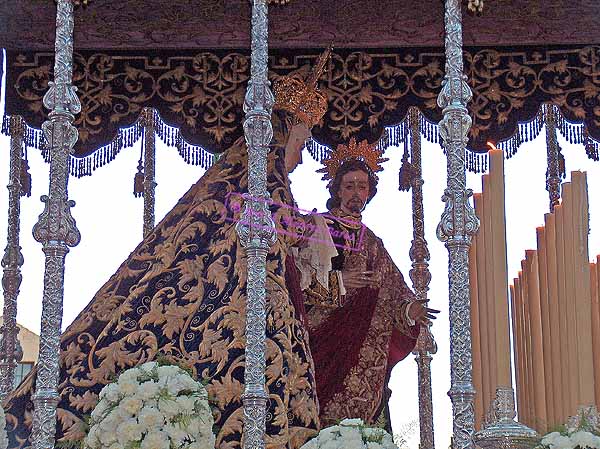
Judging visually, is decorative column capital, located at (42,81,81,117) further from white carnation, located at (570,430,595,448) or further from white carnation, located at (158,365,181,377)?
white carnation, located at (570,430,595,448)

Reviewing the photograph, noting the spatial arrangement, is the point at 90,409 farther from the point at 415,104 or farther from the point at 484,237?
the point at 415,104

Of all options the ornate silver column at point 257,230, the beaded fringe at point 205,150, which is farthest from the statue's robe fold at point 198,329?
the beaded fringe at point 205,150

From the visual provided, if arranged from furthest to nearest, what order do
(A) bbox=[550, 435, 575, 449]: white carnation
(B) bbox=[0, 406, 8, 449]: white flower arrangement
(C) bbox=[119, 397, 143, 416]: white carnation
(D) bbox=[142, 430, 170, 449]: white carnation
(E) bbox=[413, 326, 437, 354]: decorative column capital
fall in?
(E) bbox=[413, 326, 437, 354]: decorative column capital < (B) bbox=[0, 406, 8, 449]: white flower arrangement < (C) bbox=[119, 397, 143, 416]: white carnation < (D) bbox=[142, 430, 170, 449]: white carnation < (A) bbox=[550, 435, 575, 449]: white carnation

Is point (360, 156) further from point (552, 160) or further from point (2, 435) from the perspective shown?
point (2, 435)

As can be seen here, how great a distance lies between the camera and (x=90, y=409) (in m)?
7.50

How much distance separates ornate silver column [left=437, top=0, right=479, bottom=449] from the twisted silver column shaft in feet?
8.62

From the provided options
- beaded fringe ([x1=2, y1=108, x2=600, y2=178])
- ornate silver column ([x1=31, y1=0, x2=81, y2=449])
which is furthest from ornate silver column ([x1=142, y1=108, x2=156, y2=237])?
ornate silver column ([x1=31, y1=0, x2=81, y2=449])

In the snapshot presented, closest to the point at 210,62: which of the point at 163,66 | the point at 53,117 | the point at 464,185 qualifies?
the point at 163,66

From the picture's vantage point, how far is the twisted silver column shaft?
9.88 m

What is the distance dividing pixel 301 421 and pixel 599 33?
3724mm

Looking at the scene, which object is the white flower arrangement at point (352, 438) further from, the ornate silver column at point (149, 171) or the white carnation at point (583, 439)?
the ornate silver column at point (149, 171)

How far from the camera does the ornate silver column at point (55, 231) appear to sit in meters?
7.03

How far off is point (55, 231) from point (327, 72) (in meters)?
3.14

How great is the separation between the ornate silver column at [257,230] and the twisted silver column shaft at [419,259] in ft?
9.15
